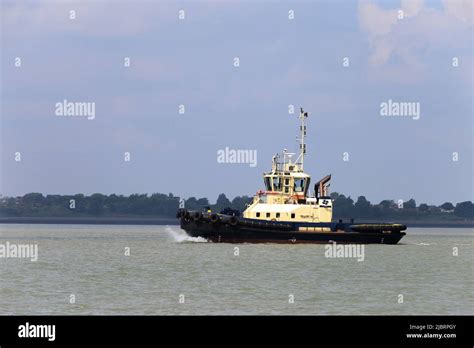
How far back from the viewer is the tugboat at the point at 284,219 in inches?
3401

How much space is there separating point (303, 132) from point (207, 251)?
16.9 metres

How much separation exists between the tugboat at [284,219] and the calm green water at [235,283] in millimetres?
2742

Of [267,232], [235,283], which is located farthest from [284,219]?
[235,283]

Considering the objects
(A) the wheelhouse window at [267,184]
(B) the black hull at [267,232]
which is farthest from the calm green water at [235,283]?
(A) the wheelhouse window at [267,184]

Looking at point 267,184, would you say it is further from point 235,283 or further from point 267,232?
point 235,283

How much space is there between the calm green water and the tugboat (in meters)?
2.74

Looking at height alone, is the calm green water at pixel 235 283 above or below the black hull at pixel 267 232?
below

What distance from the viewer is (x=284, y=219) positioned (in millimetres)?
87312

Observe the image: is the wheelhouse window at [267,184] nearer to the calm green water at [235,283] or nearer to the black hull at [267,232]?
the black hull at [267,232]

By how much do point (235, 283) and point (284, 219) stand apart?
3201 centimetres

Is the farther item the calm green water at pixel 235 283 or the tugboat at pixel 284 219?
the tugboat at pixel 284 219
